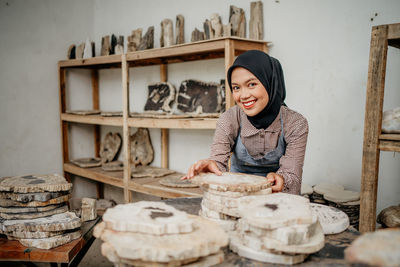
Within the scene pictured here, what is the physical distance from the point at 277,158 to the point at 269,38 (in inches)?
57.8

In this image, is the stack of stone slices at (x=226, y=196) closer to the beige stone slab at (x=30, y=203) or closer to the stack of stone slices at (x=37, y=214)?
the stack of stone slices at (x=37, y=214)

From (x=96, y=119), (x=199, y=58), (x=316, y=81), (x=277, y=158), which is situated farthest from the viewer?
(x=96, y=119)

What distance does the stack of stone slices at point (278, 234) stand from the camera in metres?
1.05

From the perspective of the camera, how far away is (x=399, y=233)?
0.87 metres

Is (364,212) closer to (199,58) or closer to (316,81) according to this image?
(316,81)

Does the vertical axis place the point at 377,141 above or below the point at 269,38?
below

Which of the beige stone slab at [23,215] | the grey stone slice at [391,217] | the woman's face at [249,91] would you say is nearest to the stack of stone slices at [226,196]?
the woman's face at [249,91]

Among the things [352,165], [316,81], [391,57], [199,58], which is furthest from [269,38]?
[352,165]

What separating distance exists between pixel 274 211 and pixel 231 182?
0.32 m

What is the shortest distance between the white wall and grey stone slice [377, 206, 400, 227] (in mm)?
469

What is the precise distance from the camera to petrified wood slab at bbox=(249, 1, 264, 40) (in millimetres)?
3055

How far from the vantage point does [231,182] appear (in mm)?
1423

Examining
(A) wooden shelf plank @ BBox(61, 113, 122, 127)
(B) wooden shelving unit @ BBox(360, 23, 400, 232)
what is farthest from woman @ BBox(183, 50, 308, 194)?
(A) wooden shelf plank @ BBox(61, 113, 122, 127)

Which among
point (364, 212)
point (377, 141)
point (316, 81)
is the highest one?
point (316, 81)
